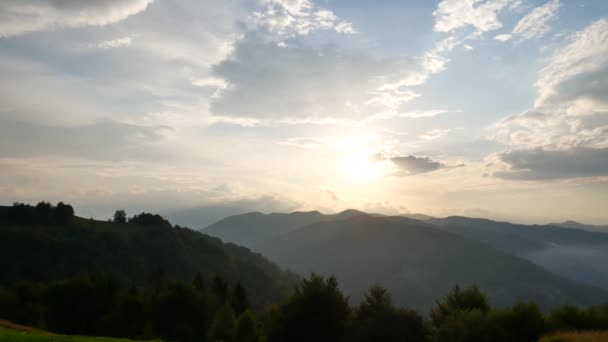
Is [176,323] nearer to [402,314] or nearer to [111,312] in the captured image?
[111,312]

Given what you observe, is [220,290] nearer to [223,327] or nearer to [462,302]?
[223,327]

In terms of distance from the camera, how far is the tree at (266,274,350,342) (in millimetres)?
54875

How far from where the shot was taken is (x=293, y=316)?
56.0 m

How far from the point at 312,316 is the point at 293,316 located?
103 inches

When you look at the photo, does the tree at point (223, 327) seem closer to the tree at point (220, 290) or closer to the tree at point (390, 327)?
the tree at point (390, 327)

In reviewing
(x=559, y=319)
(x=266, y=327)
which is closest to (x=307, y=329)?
(x=266, y=327)

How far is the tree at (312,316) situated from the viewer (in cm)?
5488

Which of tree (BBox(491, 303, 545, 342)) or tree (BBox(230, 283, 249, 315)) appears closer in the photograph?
tree (BBox(491, 303, 545, 342))

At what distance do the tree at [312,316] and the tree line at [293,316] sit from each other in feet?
0.42

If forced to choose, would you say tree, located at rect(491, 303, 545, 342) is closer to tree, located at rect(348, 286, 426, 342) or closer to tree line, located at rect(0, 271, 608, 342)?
tree line, located at rect(0, 271, 608, 342)

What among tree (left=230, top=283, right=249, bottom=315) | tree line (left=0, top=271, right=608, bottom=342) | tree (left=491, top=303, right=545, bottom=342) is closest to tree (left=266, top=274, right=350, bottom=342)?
tree line (left=0, top=271, right=608, bottom=342)

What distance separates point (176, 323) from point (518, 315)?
71129mm

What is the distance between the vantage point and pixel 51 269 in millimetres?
185625

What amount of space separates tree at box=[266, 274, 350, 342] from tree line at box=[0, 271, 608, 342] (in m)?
0.13
